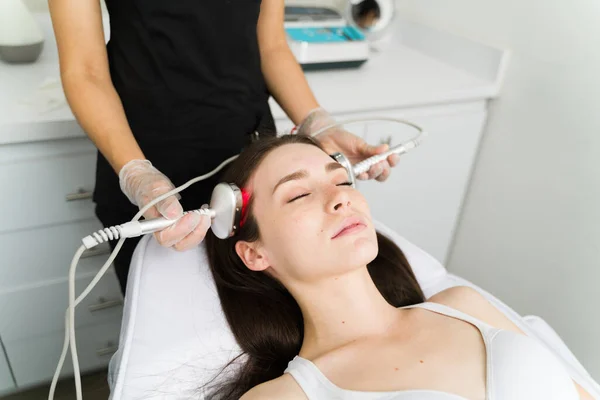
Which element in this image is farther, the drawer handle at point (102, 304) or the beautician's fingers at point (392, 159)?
the drawer handle at point (102, 304)

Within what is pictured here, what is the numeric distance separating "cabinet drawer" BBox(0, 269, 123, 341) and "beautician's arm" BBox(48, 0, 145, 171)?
717 millimetres

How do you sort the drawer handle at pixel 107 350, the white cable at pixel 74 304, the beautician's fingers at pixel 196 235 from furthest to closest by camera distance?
the drawer handle at pixel 107 350 < the beautician's fingers at pixel 196 235 < the white cable at pixel 74 304

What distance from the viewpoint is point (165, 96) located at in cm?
112

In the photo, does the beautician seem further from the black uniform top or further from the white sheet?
the white sheet

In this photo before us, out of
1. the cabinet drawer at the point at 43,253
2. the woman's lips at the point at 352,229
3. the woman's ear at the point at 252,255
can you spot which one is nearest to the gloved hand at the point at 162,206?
the woman's ear at the point at 252,255

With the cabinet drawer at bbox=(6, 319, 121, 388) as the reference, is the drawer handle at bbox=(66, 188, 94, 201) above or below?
above

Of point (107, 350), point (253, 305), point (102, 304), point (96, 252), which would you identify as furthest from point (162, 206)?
point (107, 350)

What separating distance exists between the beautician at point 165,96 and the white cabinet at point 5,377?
2.19 feet

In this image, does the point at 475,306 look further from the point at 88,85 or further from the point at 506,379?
the point at 88,85

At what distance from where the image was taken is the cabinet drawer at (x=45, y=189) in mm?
1353

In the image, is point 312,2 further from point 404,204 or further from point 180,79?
point 180,79

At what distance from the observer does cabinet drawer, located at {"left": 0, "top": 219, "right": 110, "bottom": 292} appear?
4.76ft

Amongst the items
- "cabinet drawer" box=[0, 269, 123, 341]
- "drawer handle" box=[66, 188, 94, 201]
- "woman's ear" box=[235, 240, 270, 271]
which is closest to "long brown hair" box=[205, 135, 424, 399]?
"woman's ear" box=[235, 240, 270, 271]

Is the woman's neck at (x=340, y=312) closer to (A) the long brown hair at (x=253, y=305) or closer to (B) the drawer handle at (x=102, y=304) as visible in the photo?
(A) the long brown hair at (x=253, y=305)
